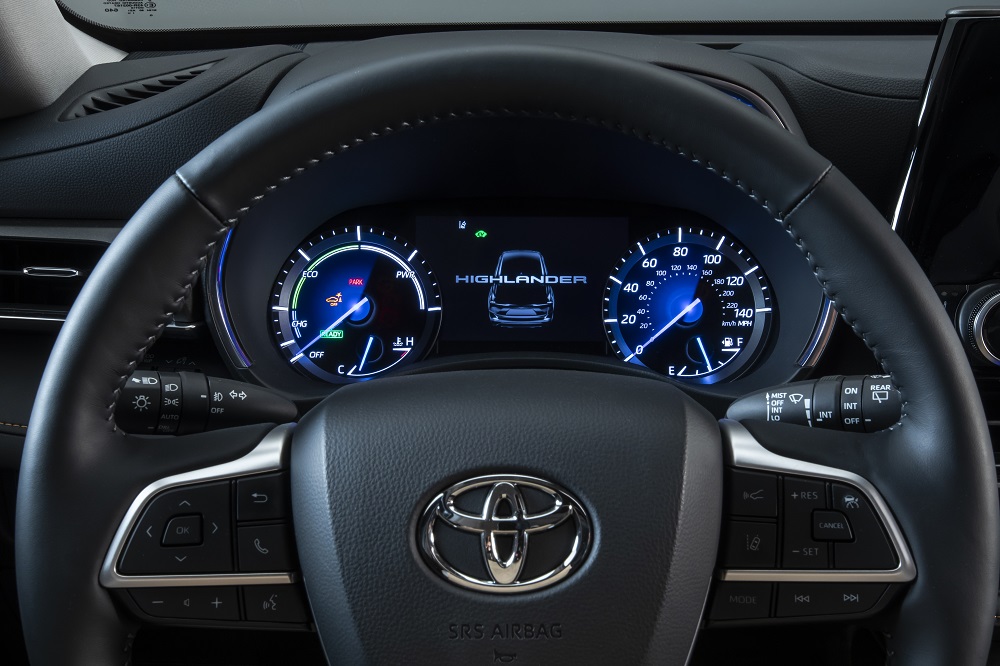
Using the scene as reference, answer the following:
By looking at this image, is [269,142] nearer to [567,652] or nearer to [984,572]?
[567,652]

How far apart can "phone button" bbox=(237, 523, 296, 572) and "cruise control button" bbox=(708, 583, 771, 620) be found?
0.39 metres

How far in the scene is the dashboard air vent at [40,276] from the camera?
1.76 metres

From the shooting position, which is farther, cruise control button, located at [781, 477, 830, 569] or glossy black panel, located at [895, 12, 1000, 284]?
glossy black panel, located at [895, 12, 1000, 284]

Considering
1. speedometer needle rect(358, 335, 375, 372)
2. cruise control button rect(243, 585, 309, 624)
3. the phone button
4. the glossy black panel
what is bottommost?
speedometer needle rect(358, 335, 375, 372)

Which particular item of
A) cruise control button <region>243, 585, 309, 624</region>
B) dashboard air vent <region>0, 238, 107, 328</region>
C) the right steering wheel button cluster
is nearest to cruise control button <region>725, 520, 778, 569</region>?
the right steering wheel button cluster

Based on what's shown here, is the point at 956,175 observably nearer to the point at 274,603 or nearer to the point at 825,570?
the point at 825,570

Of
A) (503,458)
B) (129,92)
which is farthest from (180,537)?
(129,92)

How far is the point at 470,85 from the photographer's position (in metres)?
0.85

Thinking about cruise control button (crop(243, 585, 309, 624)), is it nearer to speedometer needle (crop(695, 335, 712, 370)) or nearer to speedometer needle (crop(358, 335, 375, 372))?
speedometer needle (crop(358, 335, 375, 372))

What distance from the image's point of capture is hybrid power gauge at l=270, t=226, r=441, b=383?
7.34ft

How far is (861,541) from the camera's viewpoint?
0.88 meters

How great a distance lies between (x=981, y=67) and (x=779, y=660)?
0.99 metres

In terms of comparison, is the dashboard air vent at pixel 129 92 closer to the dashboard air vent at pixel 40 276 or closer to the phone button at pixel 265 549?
the dashboard air vent at pixel 40 276

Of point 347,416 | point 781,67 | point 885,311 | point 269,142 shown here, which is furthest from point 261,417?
point 781,67
